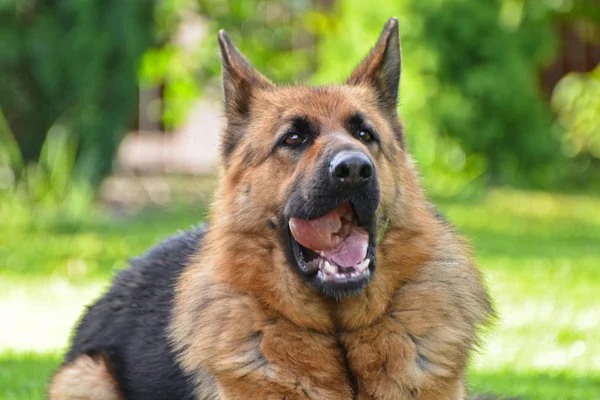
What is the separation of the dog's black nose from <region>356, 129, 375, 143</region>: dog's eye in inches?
16.9

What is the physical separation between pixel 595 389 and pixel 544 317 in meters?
2.20

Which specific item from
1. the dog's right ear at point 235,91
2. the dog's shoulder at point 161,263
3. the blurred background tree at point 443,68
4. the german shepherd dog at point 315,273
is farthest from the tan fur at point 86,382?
the blurred background tree at point 443,68

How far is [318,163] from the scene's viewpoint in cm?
453

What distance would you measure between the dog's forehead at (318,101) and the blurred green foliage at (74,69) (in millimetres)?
8195

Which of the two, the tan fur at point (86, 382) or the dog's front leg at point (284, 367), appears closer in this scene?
the dog's front leg at point (284, 367)

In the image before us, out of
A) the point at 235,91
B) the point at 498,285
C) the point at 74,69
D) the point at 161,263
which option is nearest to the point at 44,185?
the point at 74,69

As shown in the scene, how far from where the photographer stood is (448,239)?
4.85 metres

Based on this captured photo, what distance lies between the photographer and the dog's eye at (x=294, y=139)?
4.81 metres

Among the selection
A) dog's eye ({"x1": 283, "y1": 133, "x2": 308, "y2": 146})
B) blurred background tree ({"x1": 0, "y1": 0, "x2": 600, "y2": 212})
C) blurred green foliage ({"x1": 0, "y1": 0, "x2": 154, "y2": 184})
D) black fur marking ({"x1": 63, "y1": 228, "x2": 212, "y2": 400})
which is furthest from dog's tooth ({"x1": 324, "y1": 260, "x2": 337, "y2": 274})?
blurred background tree ({"x1": 0, "y1": 0, "x2": 600, "y2": 212})

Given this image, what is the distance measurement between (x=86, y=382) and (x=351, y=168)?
5.99ft

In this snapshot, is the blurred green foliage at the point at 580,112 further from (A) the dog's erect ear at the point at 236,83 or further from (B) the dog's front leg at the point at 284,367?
(B) the dog's front leg at the point at 284,367

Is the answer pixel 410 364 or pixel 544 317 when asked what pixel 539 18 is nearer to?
pixel 544 317

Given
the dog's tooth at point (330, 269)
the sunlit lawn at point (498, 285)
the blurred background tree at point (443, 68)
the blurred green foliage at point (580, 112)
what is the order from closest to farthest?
the dog's tooth at point (330, 269), the sunlit lawn at point (498, 285), the blurred background tree at point (443, 68), the blurred green foliage at point (580, 112)

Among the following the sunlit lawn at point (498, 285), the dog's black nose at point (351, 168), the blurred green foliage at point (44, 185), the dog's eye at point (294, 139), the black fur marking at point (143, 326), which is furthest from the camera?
the blurred green foliage at point (44, 185)
